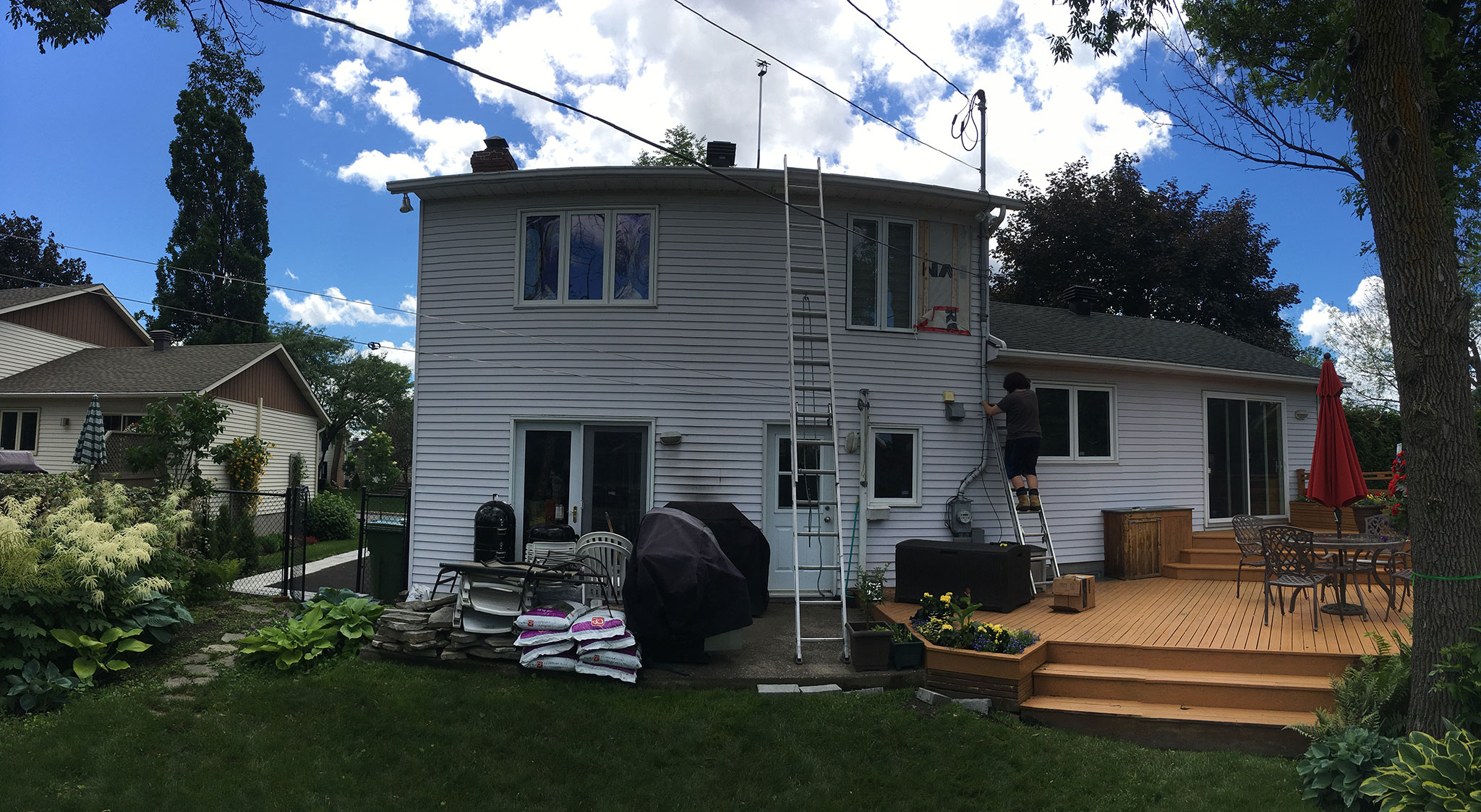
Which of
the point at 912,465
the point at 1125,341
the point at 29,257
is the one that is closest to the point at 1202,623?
the point at 912,465

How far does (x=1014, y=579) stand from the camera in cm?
810

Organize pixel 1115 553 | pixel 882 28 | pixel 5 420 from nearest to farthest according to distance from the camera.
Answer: pixel 882 28, pixel 1115 553, pixel 5 420

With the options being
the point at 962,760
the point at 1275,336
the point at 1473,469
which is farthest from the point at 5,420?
the point at 1275,336

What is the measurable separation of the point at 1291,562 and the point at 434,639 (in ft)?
25.2

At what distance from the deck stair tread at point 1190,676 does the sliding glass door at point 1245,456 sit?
6.35 metres

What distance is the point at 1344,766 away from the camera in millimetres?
4453

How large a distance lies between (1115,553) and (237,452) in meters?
18.1

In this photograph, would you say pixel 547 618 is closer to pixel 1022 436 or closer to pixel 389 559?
pixel 389 559

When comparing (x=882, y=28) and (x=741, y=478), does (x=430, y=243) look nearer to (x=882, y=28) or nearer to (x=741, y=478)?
(x=741, y=478)

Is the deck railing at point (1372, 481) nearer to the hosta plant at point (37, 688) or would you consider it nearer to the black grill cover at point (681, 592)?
the black grill cover at point (681, 592)

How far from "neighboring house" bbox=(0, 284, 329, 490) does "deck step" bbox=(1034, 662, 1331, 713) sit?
19.3m

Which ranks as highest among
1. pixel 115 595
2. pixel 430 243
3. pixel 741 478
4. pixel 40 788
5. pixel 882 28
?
pixel 882 28

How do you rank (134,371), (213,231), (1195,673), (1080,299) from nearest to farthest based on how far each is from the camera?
(1195,673), (1080,299), (134,371), (213,231)

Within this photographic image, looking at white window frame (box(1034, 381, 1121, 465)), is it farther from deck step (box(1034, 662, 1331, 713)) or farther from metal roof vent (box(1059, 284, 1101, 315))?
deck step (box(1034, 662, 1331, 713))
